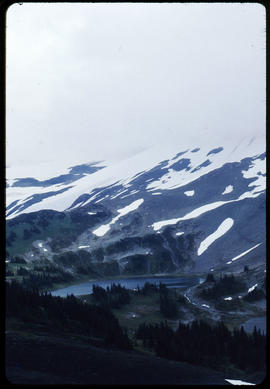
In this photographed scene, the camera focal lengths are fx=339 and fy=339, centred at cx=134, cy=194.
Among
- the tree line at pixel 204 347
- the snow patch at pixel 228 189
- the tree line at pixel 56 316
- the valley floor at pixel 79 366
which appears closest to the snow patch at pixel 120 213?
the snow patch at pixel 228 189

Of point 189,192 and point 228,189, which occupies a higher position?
point 228,189

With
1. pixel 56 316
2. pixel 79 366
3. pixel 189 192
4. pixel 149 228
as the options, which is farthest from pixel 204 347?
pixel 189 192

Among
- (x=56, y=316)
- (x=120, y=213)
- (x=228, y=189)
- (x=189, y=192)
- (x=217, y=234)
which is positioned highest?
(x=228, y=189)

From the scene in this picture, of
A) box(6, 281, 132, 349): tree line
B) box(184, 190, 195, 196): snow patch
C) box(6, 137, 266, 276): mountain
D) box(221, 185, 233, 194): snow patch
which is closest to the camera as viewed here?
box(6, 281, 132, 349): tree line

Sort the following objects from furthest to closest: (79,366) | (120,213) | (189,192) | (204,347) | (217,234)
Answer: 1. (189,192)
2. (120,213)
3. (217,234)
4. (204,347)
5. (79,366)

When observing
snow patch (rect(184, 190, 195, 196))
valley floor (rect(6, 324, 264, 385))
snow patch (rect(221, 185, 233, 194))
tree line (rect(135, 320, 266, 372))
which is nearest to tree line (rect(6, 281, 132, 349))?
tree line (rect(135, 320, 266, 372))

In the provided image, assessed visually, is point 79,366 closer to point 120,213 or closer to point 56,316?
point 56,316

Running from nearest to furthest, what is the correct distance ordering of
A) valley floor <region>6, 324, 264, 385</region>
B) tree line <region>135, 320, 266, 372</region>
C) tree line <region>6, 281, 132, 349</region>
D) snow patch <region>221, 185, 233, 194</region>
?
valley floor <region>6, 324, 264, 385</region> < tree line <region>6, 281, 132, 349</region> < tree line <region>135, 320, 266, 372</region> < snow patch <region>221, 185, 233, 194</region>

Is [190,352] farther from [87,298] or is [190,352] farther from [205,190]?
[205,190]

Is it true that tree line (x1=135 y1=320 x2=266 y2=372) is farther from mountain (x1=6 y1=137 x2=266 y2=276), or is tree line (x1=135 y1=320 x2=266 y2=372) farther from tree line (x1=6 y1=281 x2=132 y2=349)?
mountain (x1=6 y1=137 x2=266 y2=276)

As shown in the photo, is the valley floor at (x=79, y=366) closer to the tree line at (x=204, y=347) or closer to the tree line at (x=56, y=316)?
the tree line at (x=56, y=316)

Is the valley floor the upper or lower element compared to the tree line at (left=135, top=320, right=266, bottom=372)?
upper
